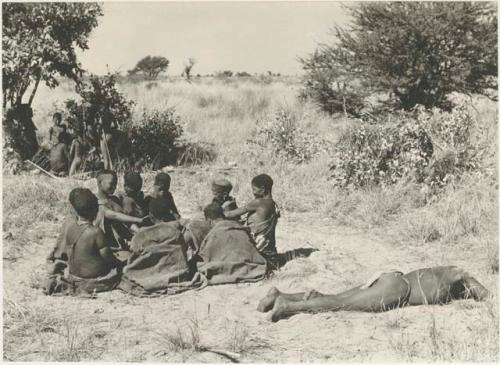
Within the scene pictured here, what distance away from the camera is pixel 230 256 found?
17.3 ft

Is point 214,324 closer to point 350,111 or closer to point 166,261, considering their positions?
point 166,261

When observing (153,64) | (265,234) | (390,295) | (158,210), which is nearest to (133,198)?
(158,210)

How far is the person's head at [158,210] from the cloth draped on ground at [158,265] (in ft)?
0.91

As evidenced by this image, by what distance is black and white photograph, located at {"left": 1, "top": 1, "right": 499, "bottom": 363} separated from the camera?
4.13 meters

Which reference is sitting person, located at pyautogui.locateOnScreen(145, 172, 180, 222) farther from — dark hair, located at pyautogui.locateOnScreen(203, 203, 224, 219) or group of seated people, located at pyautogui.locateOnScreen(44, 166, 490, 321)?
dark hair, located at pyautogui.locateOnScreen(203, 203, 224, 219)

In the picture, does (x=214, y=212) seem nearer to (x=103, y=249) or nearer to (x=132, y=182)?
(x=132, y=182)

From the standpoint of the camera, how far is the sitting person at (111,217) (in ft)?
17.7

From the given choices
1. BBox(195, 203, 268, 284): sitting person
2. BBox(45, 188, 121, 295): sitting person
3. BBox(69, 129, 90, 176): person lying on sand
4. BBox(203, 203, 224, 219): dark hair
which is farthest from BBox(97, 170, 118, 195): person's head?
BBox(69, 129, 90, 176): person lying on sand

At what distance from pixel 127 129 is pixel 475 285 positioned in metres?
7.33

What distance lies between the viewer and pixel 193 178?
915cm

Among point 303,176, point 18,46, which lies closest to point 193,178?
point 303,176

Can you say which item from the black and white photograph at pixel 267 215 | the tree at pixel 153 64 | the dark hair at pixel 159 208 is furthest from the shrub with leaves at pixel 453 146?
the tree at pixel 153 64

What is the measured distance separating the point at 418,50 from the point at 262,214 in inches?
345

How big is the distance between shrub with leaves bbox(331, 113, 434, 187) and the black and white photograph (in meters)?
0.03
